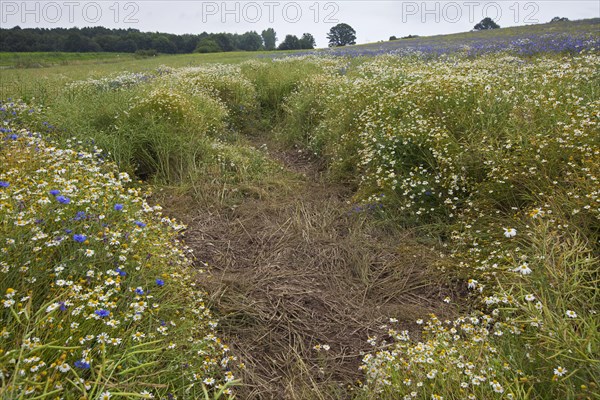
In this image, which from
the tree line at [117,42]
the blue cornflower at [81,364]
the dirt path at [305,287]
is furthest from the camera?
the tree line at [117,42]

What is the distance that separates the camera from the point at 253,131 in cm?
809

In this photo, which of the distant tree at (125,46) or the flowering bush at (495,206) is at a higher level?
the distant tree at (125,46)

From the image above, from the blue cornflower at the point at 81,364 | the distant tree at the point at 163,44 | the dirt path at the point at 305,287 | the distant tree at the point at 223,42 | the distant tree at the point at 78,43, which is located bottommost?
the dirt path at the point at 305,287

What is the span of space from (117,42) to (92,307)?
4496 cm

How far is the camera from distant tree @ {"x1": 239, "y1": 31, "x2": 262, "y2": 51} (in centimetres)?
6029

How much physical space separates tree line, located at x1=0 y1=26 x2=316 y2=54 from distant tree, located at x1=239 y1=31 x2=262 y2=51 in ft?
4.86

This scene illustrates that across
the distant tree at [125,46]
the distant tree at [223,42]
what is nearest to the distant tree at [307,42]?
the distant tree at [223,42]

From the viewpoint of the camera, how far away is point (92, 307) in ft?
6.22

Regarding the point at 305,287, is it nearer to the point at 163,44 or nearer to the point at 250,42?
the point at 163,44

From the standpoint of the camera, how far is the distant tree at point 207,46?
4303 centimetres

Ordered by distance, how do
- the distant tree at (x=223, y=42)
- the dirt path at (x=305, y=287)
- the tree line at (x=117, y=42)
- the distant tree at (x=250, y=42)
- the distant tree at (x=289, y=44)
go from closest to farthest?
the dirt path at (x=305, y=287)
the tree line at (x=117, y=42)
the distant tree at (x=289, y=44)
the distant tree at (x=223, y=42)
the distant tree at (x=250, y=42)

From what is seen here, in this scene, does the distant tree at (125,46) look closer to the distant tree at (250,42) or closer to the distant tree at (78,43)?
the distant tree at (78,43)

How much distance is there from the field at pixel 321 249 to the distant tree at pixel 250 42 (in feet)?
190

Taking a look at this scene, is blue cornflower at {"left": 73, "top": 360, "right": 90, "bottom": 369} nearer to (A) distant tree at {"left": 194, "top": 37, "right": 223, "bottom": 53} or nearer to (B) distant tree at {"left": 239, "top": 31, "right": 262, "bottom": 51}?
(A) distant tree at {"left": 194, "top": 37, "right": 223, "bottom": 53}
